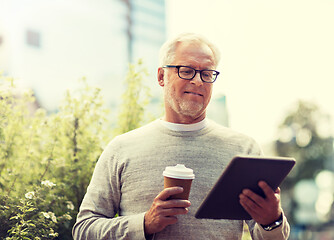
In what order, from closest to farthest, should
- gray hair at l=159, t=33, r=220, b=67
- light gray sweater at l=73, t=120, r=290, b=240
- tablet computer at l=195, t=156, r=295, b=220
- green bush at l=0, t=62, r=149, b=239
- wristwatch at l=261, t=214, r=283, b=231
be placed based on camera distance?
1. tablet computer at l=195, t=156, r=295, b=220
2. wristwatch at l=261, t=214, r=283, b=231
3. light gray sweater at l=73, t=120, r=290, b=240
4. gray hair at l=159, t=33, r=220, b=67
5. green bush at l=0, t=62, r=149, b=239

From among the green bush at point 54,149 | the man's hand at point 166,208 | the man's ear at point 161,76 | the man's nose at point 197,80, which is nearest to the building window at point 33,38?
the green bush at point 54,149

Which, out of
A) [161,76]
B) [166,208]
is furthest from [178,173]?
[161,76]

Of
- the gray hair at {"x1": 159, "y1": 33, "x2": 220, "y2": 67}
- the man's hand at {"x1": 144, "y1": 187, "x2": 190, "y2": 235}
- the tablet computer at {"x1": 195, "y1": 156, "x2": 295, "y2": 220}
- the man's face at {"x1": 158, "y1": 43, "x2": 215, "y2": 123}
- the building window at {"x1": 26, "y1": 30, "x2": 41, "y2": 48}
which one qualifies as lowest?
the man's hand at {"x1": 144, "y1": 187, "x2": 190, "y2": 235}

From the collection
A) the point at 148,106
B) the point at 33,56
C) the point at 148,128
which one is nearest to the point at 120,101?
the point at 148,106

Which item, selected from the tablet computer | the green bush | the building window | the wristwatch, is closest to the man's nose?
the tablet computer

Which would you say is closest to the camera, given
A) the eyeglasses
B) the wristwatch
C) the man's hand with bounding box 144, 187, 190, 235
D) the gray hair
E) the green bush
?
the man's hand with bounding box 144, 187, 190, 235

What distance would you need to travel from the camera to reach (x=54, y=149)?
2898mm

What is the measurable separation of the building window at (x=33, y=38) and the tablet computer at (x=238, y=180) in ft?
151

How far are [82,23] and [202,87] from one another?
165 feet

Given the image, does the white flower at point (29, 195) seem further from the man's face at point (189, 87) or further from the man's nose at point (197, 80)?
the man's nose at point (197, 80)

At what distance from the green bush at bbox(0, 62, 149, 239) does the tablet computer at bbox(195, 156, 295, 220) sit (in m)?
1.15

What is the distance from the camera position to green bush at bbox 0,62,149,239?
2.47 m

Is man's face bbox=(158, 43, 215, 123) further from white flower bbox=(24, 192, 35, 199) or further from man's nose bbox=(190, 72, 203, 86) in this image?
white flower bbox=(24, 192, 35, 199)

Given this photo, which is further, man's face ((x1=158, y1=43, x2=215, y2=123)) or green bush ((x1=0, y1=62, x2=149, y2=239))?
A: green bush ((x1=0, y1=62, x2=149, y2=239))
